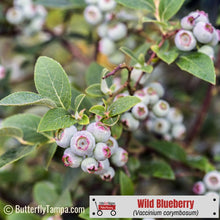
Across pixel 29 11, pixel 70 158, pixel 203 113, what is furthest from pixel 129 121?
pixel 29 11

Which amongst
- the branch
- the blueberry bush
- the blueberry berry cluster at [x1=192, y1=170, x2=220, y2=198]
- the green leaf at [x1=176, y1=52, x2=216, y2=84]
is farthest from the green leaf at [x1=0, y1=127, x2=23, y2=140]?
the branch

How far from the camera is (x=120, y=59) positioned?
4.94 feet

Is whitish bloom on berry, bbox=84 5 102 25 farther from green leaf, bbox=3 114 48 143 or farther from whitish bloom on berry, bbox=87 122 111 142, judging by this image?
whitish bloom on berry, bbox=87 122 111 142

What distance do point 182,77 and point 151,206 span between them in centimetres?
132

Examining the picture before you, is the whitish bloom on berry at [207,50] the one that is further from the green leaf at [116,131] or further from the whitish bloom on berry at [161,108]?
the green leaf at [116,131]

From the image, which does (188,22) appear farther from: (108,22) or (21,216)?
(21,216)

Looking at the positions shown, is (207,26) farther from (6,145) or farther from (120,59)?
(6,145)

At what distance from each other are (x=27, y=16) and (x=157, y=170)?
0.96 metres

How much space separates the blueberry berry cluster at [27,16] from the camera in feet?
5.34

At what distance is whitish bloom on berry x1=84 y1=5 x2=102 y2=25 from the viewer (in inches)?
54.1

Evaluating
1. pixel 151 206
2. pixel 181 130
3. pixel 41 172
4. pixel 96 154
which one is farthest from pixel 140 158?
pixel 96 154

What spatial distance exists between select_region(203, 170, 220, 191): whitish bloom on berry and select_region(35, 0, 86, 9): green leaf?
2.76 feet

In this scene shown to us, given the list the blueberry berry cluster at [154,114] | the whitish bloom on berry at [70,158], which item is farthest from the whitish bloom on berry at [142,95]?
the whitish bloom on berry at [70,158]

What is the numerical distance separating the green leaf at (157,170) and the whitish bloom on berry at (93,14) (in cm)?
61
